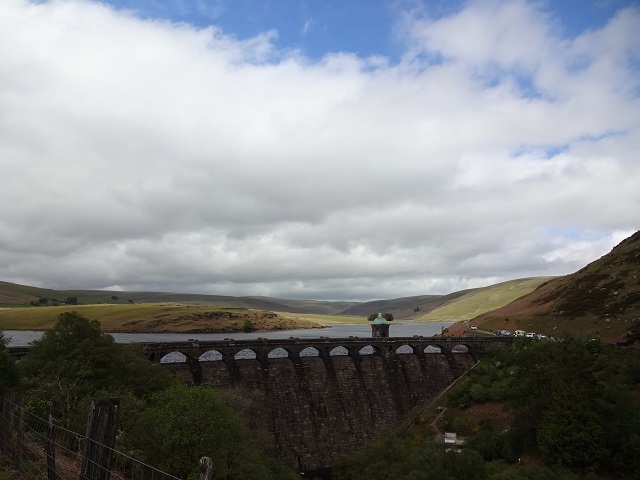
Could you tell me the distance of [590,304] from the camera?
347 ft

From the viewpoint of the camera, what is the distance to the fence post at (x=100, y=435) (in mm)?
12438

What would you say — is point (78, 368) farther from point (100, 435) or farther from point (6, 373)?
point (100, 435)

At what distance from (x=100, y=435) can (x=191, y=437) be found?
25591 millimetres

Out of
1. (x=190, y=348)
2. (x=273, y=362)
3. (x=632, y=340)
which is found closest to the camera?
(x=190, y=348)

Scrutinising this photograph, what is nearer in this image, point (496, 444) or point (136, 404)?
point (136, 404)

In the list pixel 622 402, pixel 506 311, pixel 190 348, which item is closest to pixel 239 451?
pixel 190 348

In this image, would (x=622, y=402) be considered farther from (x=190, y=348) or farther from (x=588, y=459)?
(x=190, y=348)

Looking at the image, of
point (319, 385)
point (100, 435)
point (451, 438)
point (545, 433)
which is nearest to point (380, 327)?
point (319, 385)

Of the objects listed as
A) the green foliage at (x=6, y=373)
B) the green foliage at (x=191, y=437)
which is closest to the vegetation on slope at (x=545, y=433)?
the green foliage at (x=191, y=437)

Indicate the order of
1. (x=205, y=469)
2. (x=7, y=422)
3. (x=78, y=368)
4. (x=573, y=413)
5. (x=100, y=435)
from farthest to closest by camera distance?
1. (x=573, y=413)
2. (x=78, y=368)
3. (x=7, y=422)
4. (x=100, y=435)
5. (x=205, y=469)

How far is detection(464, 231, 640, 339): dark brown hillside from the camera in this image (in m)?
95.2

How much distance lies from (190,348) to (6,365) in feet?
127

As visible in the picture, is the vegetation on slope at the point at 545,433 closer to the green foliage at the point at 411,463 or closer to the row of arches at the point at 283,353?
the green foliage at the point at 411,463

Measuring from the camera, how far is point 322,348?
260ft
